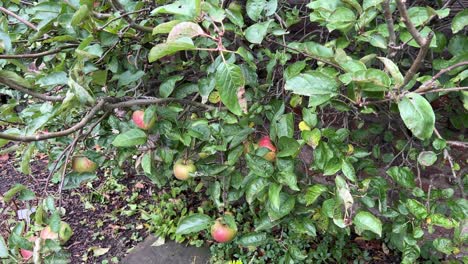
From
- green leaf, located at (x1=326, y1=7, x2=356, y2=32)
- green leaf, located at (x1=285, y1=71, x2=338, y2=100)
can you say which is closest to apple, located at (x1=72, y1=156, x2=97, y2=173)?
green leaf, located at (x1=285, y1=71, x2=338, y2=100)

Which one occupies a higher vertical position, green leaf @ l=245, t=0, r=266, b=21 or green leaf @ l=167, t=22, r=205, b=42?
green leaf @ l=167, t=22, r=205, b=42

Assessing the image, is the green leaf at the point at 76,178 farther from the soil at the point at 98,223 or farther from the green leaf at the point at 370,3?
the green leaf at the point at 370,3

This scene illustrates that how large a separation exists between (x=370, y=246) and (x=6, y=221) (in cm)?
225

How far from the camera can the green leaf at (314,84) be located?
983 millimetres

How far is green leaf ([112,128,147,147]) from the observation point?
132 centimetres

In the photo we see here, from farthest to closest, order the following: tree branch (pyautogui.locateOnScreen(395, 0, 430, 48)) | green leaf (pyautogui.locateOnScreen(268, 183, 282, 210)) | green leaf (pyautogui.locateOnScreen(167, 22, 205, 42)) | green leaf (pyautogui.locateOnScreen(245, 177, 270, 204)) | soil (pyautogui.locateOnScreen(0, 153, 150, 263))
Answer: soil (pyautogui.locateOnScreen(0, 153, 150, 263)) < green leaf (pyautogui.locateOnScreen(245, 177, 270, 204)) < green leaf (pyautogui.locateOnScreen(268, 183, 282, 210)) < green leaf (pyautogui.locateOnScreen(167, 22, 205, 42)) < tree branch (pyautogui.locateOnScreen(395, 0, 430, 48))

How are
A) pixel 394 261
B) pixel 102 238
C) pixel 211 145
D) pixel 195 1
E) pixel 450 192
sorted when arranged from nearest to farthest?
pixel 195 1
pixel 450 192
pixel 211 145
pixel 394 261
pixel 102 238

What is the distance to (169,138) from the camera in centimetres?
145

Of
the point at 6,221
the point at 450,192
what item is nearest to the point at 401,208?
the point at 450,192

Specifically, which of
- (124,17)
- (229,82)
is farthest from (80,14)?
(229,82)

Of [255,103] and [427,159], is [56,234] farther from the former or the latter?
[427,159]

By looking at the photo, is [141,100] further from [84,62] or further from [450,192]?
[450,192]

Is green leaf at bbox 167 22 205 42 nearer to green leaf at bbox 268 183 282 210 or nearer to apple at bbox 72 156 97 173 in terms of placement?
green leaf at bbox 268 183 282 210

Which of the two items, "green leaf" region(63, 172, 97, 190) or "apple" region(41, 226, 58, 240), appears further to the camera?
"green leaf" region(63, 172, 97, 190)
